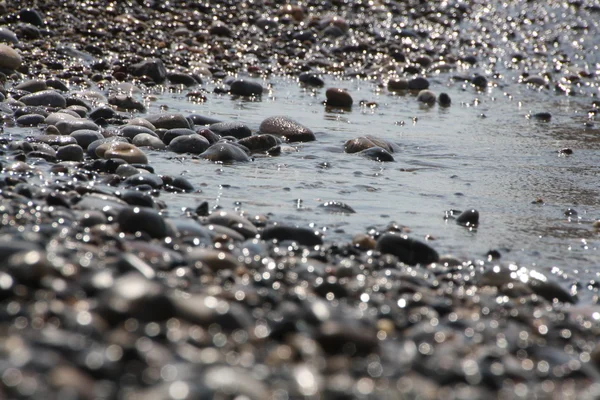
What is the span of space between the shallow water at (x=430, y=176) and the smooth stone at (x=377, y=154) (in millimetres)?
116

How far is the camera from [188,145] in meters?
5.75

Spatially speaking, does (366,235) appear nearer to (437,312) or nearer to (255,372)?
(437,312)

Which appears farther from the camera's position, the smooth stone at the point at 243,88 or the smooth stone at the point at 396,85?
the smooth stone at the point at 396,85

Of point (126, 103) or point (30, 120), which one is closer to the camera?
point (30, 120)

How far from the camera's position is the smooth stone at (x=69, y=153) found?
5066 mm

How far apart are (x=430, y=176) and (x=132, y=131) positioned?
7.21 feet

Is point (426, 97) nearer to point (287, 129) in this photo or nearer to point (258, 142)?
point (287, 129)

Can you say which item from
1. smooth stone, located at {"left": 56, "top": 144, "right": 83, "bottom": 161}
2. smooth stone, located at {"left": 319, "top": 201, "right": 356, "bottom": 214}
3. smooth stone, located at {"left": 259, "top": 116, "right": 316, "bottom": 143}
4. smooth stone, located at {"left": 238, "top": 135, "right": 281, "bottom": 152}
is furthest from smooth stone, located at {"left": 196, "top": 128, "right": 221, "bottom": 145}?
smooth stone, located at {"left": 319, "top": 201, "right": 356, "bottom": 214}

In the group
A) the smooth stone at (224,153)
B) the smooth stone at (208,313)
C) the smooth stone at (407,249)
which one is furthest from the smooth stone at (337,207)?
the smooth stone at (208,313)

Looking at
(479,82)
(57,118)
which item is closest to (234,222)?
(57,118)

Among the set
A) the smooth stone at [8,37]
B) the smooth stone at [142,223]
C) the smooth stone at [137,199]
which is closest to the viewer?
the smooth stone at [142,223]

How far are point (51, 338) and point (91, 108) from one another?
193 inches

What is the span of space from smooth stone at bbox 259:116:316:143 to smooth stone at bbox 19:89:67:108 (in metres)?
1.67

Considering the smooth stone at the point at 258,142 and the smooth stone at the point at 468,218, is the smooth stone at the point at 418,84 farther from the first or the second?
the smooth stone at the point at 468,218
